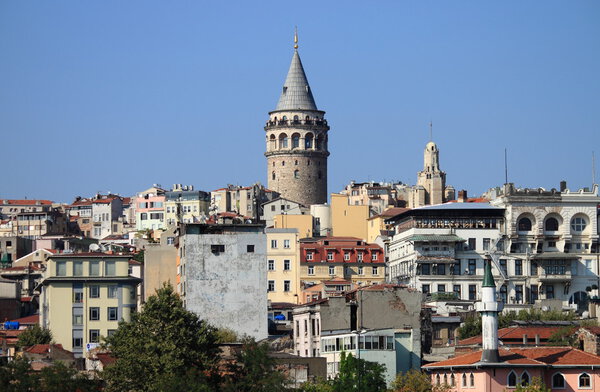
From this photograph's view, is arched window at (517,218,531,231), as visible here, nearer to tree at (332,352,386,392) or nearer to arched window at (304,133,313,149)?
Result: tree at (332,352,386,392)

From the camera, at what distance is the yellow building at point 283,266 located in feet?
431

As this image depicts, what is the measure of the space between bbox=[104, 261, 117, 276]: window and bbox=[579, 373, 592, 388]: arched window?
34.9 m

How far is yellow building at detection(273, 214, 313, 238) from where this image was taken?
15125 cm

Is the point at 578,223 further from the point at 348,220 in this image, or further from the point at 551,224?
the point at 348,220

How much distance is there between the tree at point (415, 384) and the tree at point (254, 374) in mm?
5188

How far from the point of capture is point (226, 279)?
110 metres

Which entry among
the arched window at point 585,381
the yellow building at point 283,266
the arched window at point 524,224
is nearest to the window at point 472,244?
the arched window at point 524,224

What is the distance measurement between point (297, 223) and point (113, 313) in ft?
156

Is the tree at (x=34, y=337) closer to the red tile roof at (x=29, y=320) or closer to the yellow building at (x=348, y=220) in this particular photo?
the red tile roof at (x=29, y=320)

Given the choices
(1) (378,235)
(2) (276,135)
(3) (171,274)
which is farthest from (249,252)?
(2) (276,135)

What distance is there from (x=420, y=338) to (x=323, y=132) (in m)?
90.9

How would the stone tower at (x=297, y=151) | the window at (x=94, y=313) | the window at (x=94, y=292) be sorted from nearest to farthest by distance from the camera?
the window at (x=94, y=313), the window at (x=94, y=292), the stone tower at (x=297, y=151)

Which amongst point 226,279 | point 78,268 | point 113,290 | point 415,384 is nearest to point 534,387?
point 415,384

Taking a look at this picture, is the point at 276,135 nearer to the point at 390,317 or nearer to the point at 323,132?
the point at 323,132
